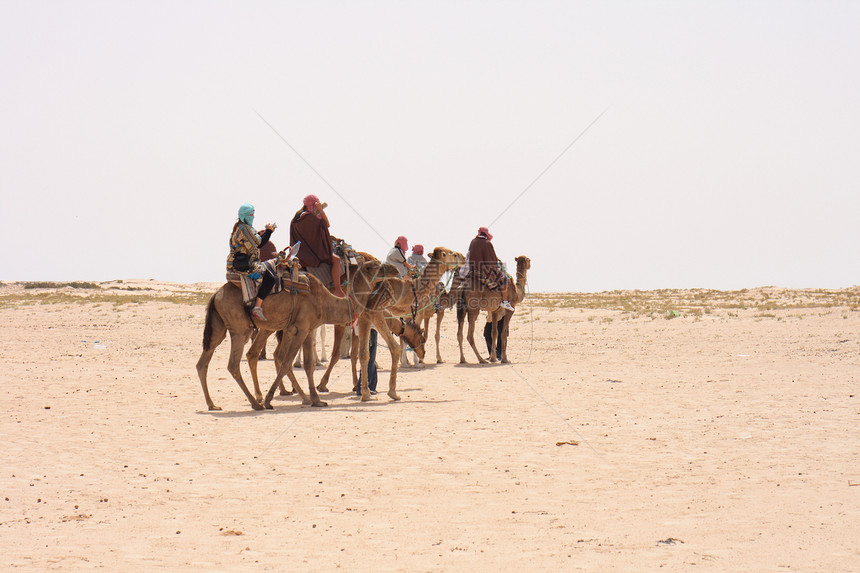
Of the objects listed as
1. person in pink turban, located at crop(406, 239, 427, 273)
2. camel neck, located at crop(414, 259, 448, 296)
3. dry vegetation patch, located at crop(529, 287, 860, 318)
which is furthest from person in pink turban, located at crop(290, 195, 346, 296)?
dry vegetation patch, located at crop(529, 287, 860, 318)

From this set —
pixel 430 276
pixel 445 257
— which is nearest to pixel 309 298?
pixel 430 276

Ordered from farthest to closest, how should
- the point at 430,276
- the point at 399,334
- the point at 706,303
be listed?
the point at 706,303, the point at 430,276, the point at 399,334

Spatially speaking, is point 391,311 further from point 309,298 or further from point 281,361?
point 281,361

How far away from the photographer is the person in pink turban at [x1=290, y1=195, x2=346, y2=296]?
1377 centimetres

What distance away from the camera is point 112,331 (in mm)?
29797

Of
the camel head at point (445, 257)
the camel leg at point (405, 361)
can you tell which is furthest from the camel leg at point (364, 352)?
the camel leg at point (405, 361)

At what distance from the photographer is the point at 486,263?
20500mm

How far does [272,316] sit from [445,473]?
4.95 m

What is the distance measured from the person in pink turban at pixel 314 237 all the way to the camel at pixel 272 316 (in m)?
0.45

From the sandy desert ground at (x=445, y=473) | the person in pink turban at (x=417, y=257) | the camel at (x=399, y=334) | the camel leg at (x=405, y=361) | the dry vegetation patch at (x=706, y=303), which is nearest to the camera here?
the sandy desert ground at (x=445, y=473)

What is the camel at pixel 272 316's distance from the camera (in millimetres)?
12711

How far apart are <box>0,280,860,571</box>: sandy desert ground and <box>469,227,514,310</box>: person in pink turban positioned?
3134 mm

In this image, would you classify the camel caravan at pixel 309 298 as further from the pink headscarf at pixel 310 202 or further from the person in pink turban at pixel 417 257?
the person in pink turban at pixel 417 257

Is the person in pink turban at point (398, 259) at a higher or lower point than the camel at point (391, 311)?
higher
